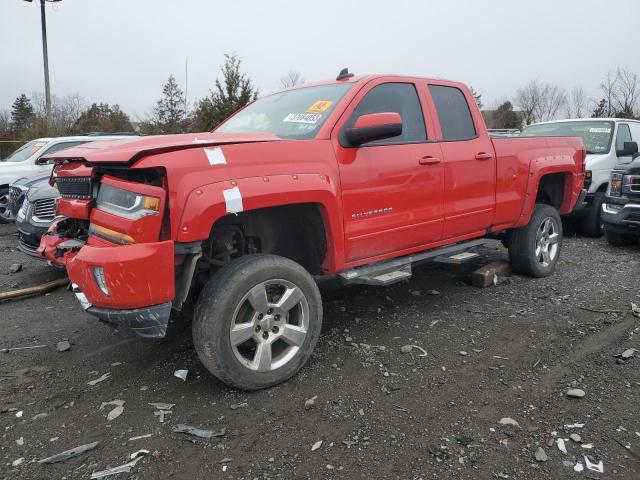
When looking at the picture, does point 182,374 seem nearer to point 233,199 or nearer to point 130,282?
point 130,282

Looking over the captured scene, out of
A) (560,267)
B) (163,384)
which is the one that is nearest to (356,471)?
(163,384)

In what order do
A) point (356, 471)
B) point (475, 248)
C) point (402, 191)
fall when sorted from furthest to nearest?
point (475, 248) < point (402, 191) < point (356, 471)

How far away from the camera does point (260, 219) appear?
11.0 ft

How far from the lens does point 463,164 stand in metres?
4.23

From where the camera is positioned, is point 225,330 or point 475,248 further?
point 475,248

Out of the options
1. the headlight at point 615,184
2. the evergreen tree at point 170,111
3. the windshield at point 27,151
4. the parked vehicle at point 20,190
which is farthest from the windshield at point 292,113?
the evergreen tree at point 170,111

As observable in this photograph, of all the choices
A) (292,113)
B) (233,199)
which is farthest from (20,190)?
(233,199)

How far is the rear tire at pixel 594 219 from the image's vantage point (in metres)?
7.80

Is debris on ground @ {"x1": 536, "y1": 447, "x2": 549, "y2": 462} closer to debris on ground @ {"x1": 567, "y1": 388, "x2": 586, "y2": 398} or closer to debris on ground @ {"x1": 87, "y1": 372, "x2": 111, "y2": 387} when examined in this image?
debris on ground @ {"x1": 567, "y1": 388, "x2": 586, "y2": 398}

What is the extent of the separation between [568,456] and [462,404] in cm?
61

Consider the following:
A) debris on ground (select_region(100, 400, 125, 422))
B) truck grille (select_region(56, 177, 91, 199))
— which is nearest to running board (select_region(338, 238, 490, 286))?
debris on ground (select_region(100, 400, 125, 422))

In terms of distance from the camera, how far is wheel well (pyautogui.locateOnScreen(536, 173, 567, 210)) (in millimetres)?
5723

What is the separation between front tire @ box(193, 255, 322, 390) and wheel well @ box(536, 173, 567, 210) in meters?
3.75

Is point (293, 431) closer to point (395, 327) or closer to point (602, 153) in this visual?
point (395, 327)
